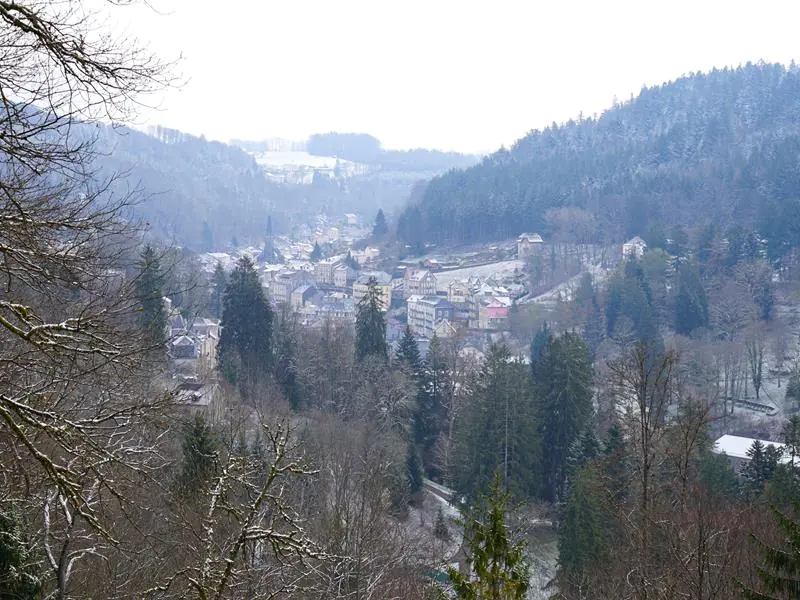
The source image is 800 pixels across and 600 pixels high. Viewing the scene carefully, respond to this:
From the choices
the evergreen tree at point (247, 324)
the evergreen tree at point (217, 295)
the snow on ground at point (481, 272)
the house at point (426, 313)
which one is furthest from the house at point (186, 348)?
the snow on ground at point (481, 272)

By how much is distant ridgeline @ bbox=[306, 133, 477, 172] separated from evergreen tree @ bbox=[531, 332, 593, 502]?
125 meters

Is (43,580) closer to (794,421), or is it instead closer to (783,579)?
(783,579)

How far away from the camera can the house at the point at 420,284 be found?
5466cm

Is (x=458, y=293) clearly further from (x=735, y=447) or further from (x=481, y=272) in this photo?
(x=735, y=447)

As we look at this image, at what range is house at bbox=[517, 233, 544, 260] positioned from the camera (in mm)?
58569

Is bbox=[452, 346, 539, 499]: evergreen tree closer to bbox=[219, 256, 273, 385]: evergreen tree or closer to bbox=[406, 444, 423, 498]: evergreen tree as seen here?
bbox=[406, 444, 423, 498]: evergreen tree

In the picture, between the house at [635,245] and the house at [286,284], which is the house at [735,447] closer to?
the house at [635,245]

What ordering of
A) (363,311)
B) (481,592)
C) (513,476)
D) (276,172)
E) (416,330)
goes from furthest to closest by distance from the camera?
(276,172)
(416,330)
(363,311)
(513,476)
(481,592)

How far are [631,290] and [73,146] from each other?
37011 millimetres

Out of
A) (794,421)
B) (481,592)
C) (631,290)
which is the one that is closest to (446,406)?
(794,421)

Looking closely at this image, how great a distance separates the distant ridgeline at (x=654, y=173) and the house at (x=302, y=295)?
14181mm

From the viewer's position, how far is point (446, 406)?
2439 cm

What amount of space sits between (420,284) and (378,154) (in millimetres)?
124236

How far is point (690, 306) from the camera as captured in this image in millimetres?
37656
